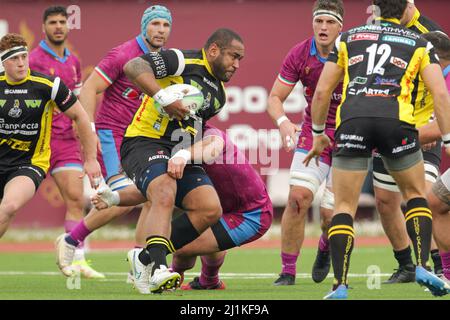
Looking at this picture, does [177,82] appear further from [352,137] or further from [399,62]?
[399,62]

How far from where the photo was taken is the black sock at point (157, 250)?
8.37 metres

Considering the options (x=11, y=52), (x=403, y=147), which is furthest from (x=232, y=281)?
(x=403, y=147)

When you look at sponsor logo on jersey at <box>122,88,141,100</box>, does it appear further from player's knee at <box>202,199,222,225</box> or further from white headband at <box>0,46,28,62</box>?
player's knee at <box>202,199,222,225</box>

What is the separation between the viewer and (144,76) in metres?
8.77

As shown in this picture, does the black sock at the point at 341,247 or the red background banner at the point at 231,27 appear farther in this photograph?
the red background banner at the point at 231,27

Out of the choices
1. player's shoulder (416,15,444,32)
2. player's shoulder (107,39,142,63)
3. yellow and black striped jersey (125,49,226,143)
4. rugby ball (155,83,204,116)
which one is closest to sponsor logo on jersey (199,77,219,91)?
yellow and black striped jersey (125,49,226,143)

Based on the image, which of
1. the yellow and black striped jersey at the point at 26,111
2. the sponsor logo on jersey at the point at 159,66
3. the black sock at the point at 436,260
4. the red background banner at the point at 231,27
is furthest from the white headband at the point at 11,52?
the red background banner at the point at 231,27

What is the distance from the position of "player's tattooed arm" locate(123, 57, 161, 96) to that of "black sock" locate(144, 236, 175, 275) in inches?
47.1

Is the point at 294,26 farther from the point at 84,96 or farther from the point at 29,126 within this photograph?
the point at 29,126

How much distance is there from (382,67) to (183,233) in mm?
2264

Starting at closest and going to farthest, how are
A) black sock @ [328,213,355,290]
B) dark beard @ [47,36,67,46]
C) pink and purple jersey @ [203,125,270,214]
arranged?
black sock @ [328,213,355,290], pink and purple jersey @ [203,125,270,214], dark beard @ [47,36,67,46]

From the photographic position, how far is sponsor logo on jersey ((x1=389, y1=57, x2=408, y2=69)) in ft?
25.9

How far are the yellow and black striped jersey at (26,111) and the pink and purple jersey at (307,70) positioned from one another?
85.9 inches

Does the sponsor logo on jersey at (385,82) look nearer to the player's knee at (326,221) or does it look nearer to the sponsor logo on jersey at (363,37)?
the sponsor logo on jersey at (363,37)
